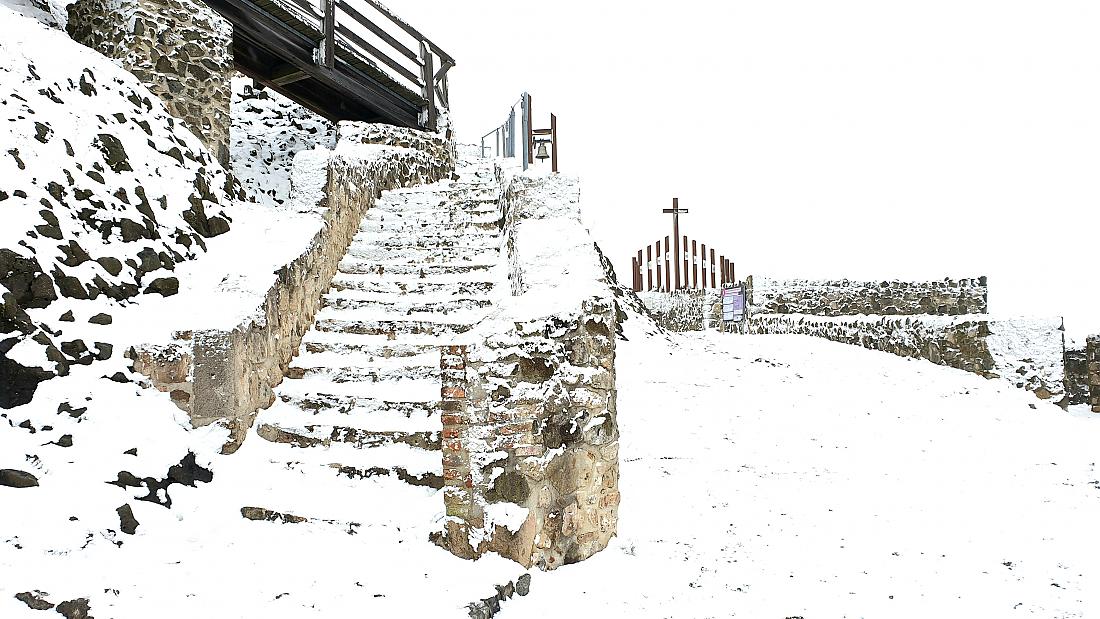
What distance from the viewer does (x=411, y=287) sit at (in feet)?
22.5

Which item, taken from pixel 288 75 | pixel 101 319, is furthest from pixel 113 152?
pixel 288 75

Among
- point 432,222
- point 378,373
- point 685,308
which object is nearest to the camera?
point 378,373

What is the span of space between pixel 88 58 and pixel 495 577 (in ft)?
20.9

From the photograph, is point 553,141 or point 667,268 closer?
point 553,141

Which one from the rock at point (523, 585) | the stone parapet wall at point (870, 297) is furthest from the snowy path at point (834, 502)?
the stone parapet wall at point (870, 297)

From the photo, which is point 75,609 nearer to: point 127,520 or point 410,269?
point 127,520

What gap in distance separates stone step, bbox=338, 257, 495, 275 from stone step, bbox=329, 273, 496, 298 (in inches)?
9.5

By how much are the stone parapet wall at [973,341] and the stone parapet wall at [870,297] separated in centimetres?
21

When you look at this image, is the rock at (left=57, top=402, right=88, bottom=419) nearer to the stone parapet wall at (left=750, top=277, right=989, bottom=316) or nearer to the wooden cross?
the stone parapet wall at (left=750, top=277, right=989, bottom=316)

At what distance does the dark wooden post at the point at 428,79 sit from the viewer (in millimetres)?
12617

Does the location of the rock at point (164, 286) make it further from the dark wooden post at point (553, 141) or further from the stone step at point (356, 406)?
the dark wooden post at point (553, 141)

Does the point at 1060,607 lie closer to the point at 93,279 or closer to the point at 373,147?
the point at 93,279

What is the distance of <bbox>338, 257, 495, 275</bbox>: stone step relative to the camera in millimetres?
7238

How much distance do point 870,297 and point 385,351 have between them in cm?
1179
